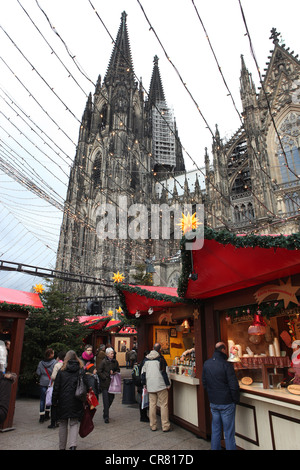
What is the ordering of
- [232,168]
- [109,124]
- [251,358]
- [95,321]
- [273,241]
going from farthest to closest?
[109,124], [232,168], [95,321], [251,358], [273,241]

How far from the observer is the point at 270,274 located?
381cm

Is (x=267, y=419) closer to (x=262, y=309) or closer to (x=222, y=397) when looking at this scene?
(x=222, y=397)

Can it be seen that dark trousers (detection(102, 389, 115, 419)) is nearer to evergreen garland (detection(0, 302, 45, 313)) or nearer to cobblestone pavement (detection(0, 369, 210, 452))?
cobblestone pavement (detection(0, 369, 210, 452))

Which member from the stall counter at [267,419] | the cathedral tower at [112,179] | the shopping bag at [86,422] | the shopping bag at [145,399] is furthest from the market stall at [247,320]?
the cathedral tower at [112,179]

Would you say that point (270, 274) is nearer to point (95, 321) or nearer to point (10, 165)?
point (10, 165)

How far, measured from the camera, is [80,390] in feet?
11.7

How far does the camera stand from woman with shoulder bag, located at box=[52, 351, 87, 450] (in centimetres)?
349

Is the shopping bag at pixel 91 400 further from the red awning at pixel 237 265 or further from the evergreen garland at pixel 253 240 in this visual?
the evergreen garland at pixel 253 240

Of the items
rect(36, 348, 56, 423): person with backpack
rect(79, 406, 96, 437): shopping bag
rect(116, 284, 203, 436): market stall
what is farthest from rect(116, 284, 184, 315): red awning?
rect(79, 406, 96, 437): shopping bag

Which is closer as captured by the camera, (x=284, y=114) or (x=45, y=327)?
(x=45, y=327)

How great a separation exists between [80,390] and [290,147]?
2208 cm

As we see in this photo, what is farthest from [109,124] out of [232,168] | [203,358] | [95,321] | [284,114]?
[203,358]

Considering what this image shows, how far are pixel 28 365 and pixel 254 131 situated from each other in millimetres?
21259
